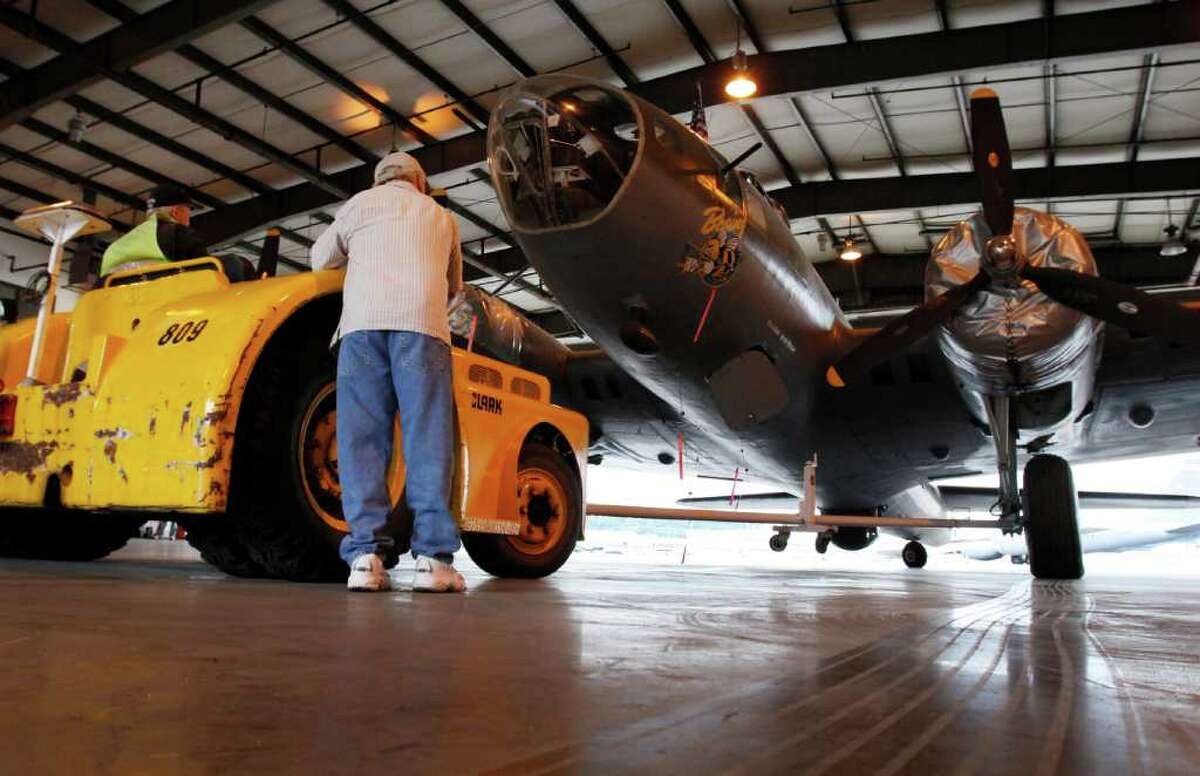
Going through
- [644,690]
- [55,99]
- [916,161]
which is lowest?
[644,690]

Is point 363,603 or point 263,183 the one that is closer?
point 363,603

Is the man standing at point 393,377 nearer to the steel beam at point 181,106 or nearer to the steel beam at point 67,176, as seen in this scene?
the steel beam at point 181,106

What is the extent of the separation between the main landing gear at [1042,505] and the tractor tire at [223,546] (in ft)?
16.5

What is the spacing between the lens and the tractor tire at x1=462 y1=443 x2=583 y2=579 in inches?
160

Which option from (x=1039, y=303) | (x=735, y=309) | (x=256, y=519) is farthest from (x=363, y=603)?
(x=1039, y=303)

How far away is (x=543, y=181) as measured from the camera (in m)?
4.86

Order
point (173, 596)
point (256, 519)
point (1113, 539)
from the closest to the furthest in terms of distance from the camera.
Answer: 1. point (173, 596)
2. point (256, 519)
3. point (1113, 539)

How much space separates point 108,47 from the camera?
1173 centimetres

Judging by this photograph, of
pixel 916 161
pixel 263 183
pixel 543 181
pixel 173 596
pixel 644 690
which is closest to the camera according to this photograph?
pixel 644 690

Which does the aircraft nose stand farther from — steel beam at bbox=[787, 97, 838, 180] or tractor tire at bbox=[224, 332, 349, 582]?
steel beam at bbox=[787, 97, 838, 180]

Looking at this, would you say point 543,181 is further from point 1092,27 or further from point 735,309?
point 1092,27

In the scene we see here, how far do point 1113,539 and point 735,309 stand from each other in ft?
66.1

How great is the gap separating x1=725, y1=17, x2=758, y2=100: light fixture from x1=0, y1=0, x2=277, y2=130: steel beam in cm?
581

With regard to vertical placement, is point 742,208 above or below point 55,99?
below
